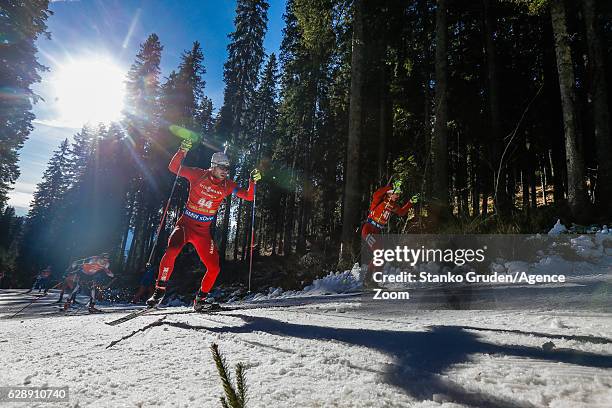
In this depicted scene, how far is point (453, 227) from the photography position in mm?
8266

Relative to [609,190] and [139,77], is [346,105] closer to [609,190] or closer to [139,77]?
[609,190]

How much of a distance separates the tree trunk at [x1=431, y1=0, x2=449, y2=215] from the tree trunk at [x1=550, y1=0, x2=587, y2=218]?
2.78m

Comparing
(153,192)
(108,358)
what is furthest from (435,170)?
(153,192)

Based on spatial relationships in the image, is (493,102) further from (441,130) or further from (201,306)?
(201,306)

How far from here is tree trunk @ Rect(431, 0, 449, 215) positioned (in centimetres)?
975

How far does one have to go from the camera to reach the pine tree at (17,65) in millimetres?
17250

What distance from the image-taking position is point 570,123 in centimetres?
812

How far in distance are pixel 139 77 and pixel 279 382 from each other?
35.4m

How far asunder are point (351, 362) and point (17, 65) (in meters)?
23.6

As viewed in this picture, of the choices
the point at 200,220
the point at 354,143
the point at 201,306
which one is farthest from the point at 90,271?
the point at 354,143

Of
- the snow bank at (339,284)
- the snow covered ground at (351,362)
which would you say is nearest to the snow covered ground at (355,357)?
the snow covered ground at (351,362)

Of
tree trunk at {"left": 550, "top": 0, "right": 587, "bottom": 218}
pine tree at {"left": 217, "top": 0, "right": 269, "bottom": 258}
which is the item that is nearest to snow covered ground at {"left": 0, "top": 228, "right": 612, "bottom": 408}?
tree trunk at {"left": 550, "top": 0, "right": 587, "bottom": 218}

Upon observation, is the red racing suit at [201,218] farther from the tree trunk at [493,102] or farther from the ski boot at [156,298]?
the tree trunk at [493,102]

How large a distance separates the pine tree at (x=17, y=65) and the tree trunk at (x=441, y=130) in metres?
20.3
